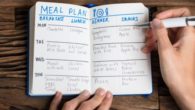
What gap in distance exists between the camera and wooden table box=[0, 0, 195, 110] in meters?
0.98

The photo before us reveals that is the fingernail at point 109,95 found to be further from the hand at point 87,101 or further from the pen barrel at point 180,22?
the pen barrel at point 180,22

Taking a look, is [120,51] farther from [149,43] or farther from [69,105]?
[69,105]

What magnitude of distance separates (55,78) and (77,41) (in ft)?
0.39

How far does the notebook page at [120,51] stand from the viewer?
38.7 inches

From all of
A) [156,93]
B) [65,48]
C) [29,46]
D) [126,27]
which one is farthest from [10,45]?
[156,93]

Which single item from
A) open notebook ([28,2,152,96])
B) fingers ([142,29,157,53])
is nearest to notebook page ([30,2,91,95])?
open notebook ([28,2,152,96])

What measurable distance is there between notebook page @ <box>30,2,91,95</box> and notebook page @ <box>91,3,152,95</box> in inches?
1.3

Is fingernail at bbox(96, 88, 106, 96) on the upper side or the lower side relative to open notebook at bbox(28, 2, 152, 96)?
lower

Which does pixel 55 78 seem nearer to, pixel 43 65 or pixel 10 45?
pixel 43 65

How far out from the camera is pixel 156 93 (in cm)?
101

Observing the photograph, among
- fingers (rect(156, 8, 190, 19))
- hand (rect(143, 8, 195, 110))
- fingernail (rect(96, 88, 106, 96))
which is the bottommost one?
fingernail (rect(96, 88, 106, 96))

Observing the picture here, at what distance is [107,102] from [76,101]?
0.09m

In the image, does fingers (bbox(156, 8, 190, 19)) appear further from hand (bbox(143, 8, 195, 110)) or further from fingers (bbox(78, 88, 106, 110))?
fingers (bbox(78, 88, 106, 110))

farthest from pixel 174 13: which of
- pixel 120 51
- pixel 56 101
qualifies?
pixel 56 101
